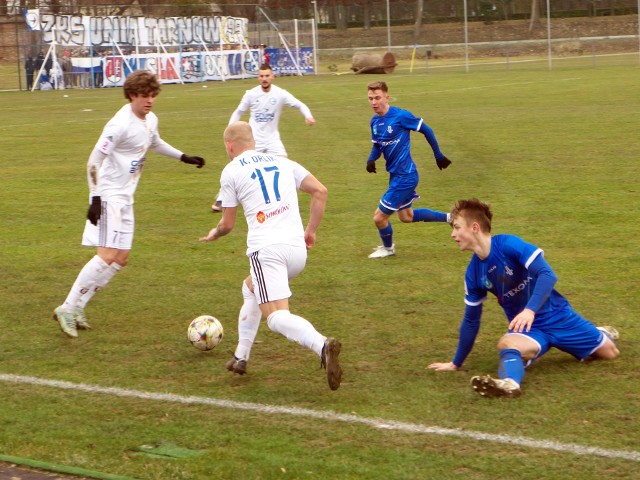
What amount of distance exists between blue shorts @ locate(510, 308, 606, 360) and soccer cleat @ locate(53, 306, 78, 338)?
3542mm

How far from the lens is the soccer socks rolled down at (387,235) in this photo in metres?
10.8

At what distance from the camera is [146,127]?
820cm

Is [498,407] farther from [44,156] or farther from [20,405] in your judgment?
[44,156]

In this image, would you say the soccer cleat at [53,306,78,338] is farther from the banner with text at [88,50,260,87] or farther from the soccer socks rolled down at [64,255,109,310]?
the banner with text at [88,50,260,87]

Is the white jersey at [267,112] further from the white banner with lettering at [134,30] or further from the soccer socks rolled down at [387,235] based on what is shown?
the white banner with lettering at [134,30]

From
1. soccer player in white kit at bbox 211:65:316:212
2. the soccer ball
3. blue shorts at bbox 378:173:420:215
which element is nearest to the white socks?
the soccer ball

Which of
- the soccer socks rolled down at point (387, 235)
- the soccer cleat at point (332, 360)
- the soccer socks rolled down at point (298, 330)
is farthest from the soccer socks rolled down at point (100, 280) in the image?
the soccer socks rolled down at point (387, 235)

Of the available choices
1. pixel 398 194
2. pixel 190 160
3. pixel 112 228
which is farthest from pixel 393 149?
pixel 112 228

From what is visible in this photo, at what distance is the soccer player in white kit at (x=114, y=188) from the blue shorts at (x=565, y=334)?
11.0 feet

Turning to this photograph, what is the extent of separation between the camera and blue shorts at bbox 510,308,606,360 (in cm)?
661

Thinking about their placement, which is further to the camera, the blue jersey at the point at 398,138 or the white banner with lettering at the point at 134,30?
the white banner with lettering at the point at 134,30

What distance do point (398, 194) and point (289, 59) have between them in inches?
1702

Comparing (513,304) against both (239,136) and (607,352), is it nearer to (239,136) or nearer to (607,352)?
(607,352)

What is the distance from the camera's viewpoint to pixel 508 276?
6.42 m
